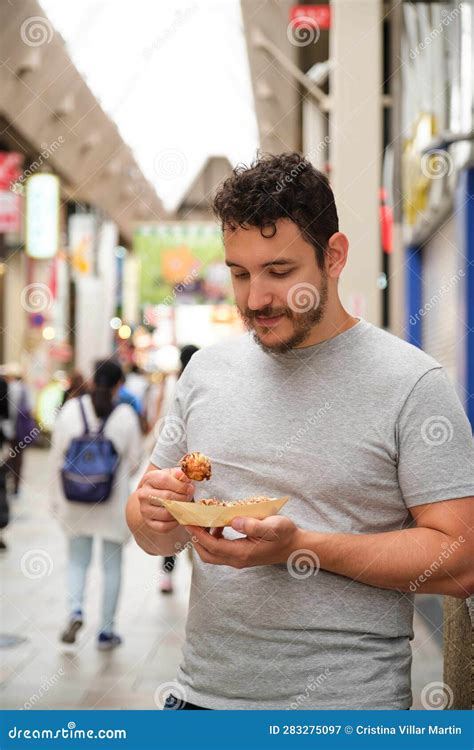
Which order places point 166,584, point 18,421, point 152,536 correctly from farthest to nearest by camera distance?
1. point 18,421
2. point 166,584
3. point 152,536

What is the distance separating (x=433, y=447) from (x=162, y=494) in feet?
1.61

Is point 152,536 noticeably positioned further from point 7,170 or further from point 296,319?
point 7,170

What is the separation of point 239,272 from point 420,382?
0.38 metres

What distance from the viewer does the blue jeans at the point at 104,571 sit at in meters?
6.14

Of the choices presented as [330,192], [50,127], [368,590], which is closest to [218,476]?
[368,590]

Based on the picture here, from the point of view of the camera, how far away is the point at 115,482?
606 centimetres

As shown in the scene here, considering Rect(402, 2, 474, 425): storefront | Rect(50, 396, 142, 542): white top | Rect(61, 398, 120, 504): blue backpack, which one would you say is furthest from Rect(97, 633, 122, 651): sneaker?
Rect(402, 2, 474, 425): storefront

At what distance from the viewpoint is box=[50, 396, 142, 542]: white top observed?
19.9 feet

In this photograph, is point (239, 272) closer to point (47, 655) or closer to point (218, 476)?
point (218, 476)

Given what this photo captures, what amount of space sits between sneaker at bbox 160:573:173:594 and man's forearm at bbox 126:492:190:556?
5.77 meters

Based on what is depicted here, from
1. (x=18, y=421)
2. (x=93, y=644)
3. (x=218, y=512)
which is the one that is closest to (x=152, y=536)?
(x=218, y=512)

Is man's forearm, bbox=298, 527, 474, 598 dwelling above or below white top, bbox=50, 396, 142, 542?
above

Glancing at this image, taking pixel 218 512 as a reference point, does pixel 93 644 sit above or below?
below

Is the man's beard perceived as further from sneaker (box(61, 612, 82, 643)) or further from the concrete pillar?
the concrete pillar
